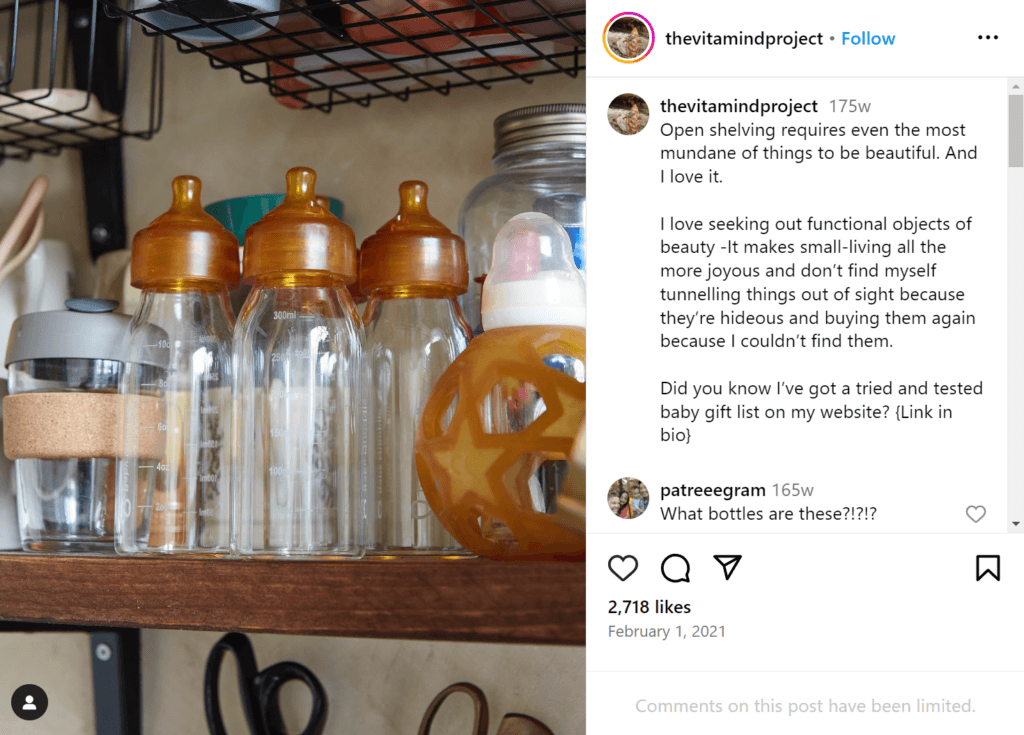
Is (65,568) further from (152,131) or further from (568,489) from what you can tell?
(152,131)

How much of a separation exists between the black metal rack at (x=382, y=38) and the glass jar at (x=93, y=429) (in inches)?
8.3

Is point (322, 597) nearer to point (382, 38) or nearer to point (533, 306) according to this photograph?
point (533, 306)

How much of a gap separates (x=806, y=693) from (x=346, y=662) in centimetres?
48

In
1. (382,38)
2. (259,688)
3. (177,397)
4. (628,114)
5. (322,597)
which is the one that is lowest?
(259,688)

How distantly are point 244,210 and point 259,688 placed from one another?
1.30ft

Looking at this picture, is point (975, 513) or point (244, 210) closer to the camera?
point (975, 513)

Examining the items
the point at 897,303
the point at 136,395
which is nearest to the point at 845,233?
the point at 897,303

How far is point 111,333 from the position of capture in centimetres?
64

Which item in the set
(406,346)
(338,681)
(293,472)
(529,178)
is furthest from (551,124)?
(338,681)

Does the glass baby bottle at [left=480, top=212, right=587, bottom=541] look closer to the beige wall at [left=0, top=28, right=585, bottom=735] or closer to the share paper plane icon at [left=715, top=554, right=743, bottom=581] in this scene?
the share paper plane icon at [left=715, top=554, right=743, bottom=581]

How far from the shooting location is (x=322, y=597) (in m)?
0.45

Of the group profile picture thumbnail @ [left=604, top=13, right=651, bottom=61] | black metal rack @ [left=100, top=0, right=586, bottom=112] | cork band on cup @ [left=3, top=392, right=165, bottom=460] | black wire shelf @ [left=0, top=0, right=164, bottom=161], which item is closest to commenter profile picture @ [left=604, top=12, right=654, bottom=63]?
profile picture thumbnail @ [left=604, top=13, right=651, bottom=61]

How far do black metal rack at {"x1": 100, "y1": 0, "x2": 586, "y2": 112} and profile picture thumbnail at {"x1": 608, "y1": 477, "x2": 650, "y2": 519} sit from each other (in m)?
0.33

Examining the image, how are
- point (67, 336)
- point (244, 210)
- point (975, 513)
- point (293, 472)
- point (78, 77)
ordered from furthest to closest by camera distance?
1. point (78, 77)
2. point (244, 210)
3. point (67, 336)
4. point (293, 472)
5. point (975, 513)
